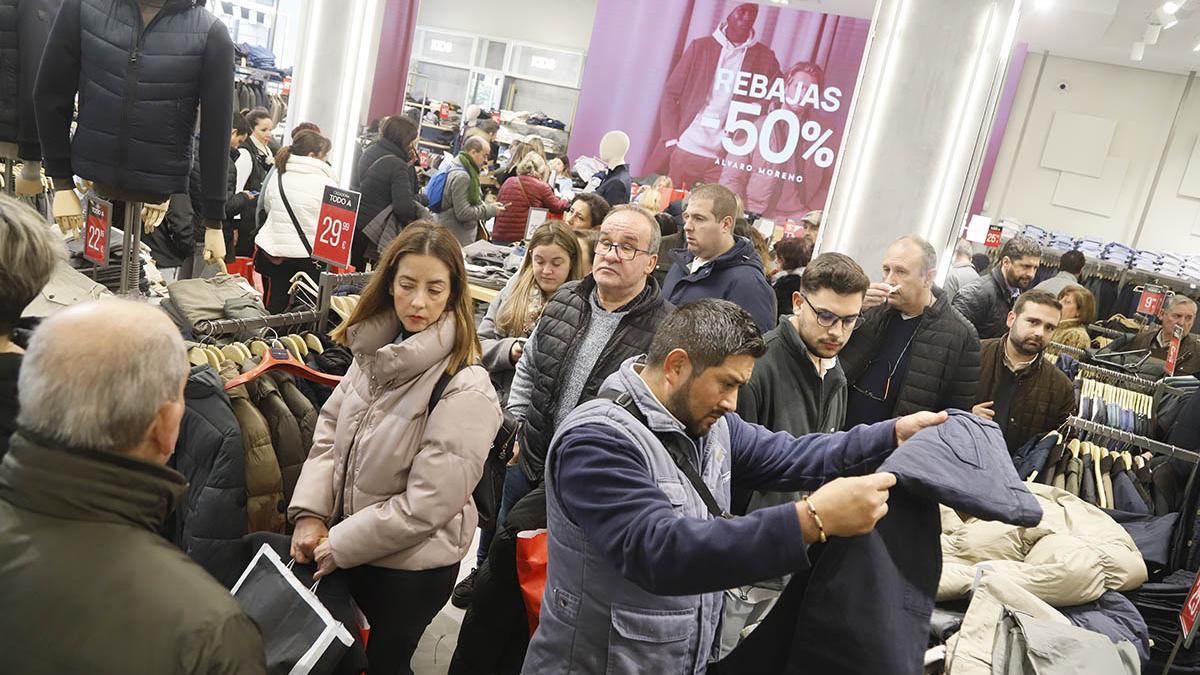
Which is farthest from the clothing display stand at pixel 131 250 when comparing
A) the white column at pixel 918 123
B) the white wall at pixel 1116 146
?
→ the white wall at pixel 1116 146

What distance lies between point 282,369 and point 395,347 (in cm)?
77

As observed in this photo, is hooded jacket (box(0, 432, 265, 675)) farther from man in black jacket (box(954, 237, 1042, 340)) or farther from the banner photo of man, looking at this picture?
the banner photo of man

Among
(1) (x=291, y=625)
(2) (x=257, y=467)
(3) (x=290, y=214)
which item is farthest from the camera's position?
(3) (x=290, y=214)

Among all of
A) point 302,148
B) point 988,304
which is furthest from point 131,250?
point 988,304

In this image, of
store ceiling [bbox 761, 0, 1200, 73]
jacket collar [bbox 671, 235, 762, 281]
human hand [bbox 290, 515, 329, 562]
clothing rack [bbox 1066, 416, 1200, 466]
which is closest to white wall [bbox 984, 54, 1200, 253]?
store ceiling [bbox 761, 0, 1200, 73]

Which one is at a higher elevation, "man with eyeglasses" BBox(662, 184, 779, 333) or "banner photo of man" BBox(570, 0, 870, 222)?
"banner photo of man" BBox(570, 0, 870, 222)

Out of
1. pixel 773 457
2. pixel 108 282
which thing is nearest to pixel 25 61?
pixel 108 282

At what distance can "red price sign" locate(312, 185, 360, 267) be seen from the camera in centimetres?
367

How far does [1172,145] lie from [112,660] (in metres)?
13.0

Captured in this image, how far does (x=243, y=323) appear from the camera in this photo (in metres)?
3.19

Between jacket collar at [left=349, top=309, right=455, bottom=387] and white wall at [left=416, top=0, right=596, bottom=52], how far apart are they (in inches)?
469

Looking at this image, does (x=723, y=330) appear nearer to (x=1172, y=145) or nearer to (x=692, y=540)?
(x=692, y=540)

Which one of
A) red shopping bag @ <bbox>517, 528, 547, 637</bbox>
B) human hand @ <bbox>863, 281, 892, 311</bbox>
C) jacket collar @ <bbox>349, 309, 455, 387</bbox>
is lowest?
red shopping bag @ <bbox>517, 528, 547, 637</bbox>

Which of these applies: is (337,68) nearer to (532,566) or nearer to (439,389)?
(439,389)
